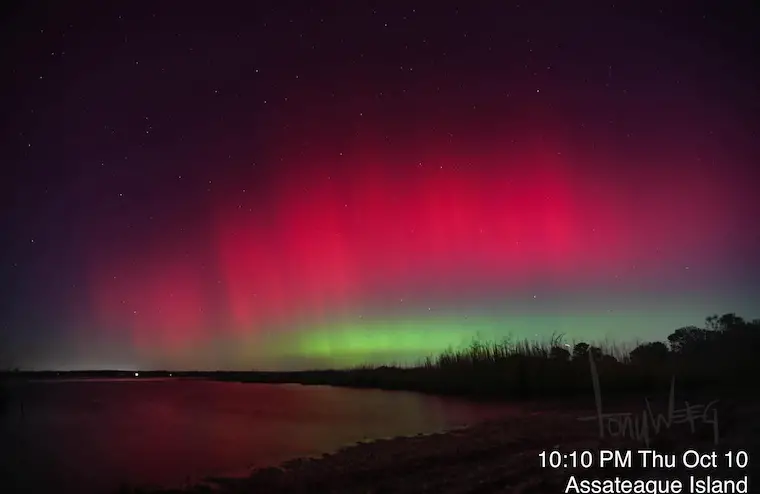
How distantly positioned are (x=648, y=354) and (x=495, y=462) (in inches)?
1013

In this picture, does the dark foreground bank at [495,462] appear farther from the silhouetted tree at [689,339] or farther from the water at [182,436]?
the silhouetted tree at [689,339]

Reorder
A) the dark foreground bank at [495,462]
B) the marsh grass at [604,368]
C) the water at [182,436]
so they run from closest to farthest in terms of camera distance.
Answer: the dark foreground bank at [495,462]
the water at [182,436]
the marsh grass at [604,368]

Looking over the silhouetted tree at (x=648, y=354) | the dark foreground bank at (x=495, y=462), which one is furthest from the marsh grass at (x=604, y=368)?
the dark foreground bank at (x=495, y=462)

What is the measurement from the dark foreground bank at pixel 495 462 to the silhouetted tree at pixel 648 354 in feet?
52.1

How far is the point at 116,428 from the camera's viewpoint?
22641mm

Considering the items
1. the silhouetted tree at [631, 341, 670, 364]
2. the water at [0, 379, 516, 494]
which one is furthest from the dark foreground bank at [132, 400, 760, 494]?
the silhouetted tree at [631, 341, 670, 364]

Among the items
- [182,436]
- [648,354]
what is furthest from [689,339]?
[182,436]

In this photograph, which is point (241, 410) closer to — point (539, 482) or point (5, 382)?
point (5, 382)

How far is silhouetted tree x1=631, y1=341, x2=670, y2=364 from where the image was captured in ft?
100

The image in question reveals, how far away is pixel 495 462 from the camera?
34.8ft

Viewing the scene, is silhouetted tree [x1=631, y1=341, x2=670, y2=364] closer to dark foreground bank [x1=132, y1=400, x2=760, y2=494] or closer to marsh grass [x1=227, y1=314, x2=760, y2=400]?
marsh grass [x1=227, y1=314, x2=760, y2=400]

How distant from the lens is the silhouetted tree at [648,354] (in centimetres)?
3054

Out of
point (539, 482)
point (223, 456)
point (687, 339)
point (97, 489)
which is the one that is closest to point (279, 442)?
point (223, 456)

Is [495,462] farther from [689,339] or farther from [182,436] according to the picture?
[689,339]
